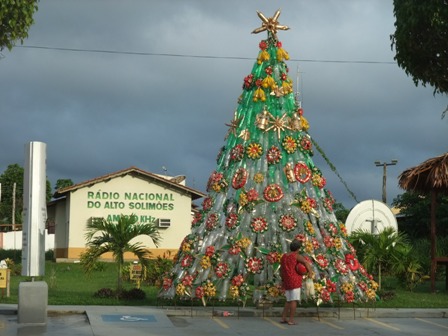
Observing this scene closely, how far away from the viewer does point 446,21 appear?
1725 cm

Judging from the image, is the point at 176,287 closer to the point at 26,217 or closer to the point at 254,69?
the point at 26,217

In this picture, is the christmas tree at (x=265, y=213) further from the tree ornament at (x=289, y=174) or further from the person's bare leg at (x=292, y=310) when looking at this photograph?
the person's bare leg at (x=292, y=310)

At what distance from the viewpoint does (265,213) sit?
18.0 metres

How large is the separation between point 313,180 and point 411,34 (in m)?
3.71

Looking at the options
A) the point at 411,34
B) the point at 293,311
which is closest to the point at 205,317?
the point at 293,311

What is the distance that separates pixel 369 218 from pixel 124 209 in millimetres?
21974

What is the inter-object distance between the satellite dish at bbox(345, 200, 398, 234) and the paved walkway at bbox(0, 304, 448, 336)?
8038 mm

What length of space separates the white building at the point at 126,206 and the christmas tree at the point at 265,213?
27287 millimetres

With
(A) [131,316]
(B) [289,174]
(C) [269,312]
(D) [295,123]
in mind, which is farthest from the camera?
(D) [295,123]

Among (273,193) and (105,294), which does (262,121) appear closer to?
(273,193)

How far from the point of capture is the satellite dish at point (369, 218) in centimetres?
2647

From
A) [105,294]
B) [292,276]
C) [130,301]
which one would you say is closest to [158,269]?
[105,294]

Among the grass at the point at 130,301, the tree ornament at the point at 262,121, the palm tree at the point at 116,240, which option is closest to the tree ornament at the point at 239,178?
the tree ornament at the point at 262,121

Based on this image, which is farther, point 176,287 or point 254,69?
point 254,69
